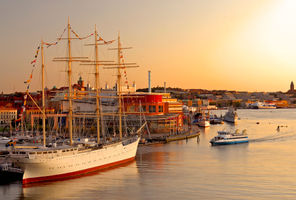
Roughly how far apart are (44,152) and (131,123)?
2889 centimetres

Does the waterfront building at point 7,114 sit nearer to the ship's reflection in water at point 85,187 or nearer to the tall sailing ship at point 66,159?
the tall sailing ship at point 66,159

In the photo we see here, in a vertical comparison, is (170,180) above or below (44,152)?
below

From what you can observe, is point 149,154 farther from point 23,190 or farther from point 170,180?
point 23,190

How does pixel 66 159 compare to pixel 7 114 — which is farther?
pixel 7 114

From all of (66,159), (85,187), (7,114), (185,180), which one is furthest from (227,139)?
(7,114)

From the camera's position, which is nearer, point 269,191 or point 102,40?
point 269,191

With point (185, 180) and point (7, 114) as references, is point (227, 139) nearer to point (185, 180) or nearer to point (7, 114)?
point (185, 180)

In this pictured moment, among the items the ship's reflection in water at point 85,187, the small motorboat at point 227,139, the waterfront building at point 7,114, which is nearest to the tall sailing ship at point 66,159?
the ship's reflection in water at point 85,187

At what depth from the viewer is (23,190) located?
75.7ft

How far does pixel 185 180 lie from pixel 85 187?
5.77 meters

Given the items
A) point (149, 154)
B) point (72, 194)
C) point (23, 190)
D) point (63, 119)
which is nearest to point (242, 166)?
point (149, 154)

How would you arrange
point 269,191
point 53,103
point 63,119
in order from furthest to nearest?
point 53,103
point 63,119
point 269,191

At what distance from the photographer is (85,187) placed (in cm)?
2362

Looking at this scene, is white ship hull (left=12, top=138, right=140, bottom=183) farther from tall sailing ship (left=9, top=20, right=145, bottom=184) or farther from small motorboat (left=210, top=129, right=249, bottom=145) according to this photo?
small motorboat (left=210, top=129, right=249, bottom=145)
